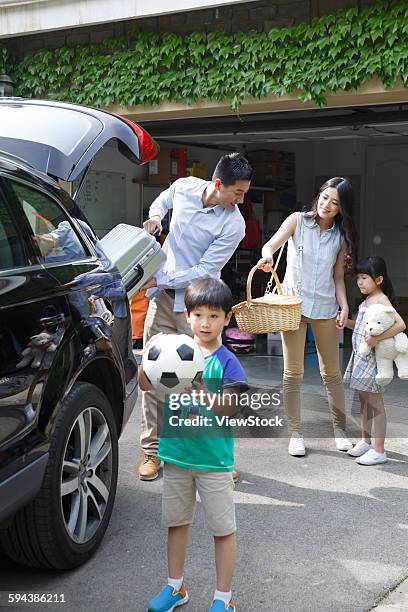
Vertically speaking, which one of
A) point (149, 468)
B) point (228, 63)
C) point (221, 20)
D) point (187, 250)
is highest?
point (221, 20)

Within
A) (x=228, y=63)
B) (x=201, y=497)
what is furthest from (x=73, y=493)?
(x=228, y=63)

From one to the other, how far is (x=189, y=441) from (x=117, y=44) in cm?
704

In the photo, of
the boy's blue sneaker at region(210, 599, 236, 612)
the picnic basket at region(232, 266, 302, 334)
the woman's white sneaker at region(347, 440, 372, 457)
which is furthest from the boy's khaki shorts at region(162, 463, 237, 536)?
the woman's white sneaker at region(347, 440, 372, 457)

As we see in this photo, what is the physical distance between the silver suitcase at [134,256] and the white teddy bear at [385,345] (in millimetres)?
1409

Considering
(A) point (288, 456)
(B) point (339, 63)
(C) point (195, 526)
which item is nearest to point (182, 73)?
(B) point (339, 63)

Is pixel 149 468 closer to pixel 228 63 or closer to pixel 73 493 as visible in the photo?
pixel 73 493

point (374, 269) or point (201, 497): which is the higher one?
point (374, 269)

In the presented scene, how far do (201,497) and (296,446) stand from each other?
247cm

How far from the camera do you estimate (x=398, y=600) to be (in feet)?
11.5

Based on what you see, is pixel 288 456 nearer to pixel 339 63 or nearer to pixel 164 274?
pixel 164 274

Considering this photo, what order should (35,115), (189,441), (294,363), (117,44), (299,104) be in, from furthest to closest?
(117,44), (299,104), (294,363), (35,115), (189,441)

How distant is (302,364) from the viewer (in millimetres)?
5625

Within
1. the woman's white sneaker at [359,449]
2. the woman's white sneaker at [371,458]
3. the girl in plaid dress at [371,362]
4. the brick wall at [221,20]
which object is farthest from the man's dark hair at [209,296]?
the brick wall at [221,20]

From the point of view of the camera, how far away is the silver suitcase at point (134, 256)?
4.77 meters
